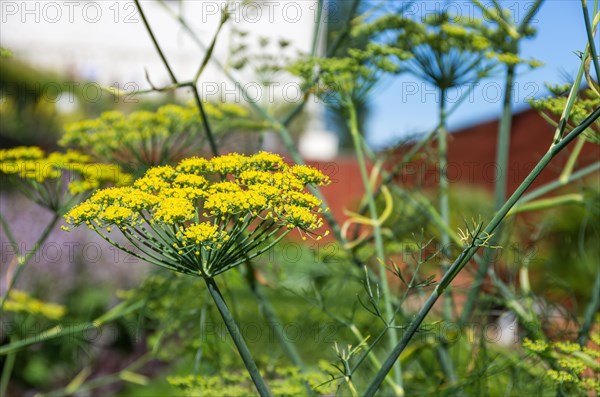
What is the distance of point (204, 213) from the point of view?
1.55 m

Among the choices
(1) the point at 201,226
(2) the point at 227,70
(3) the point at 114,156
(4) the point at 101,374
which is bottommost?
(4) the point at 101,374

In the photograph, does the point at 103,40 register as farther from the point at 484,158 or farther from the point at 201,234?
the point at 201,234

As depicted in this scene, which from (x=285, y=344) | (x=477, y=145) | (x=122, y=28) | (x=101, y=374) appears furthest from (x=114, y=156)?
(x=122, y=28)

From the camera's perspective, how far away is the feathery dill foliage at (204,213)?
1468 mm

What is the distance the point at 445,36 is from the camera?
265cm

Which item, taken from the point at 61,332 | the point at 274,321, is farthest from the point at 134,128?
the point at 274,321

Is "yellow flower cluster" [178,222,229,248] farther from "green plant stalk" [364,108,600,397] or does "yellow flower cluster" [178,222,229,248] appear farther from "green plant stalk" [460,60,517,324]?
"green plant stalk" [460,60,517,324]

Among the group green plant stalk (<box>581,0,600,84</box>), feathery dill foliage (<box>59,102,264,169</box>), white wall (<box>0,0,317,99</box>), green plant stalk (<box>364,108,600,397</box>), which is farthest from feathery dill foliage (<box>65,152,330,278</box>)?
white wall (<box>0,0,317,99</box>)

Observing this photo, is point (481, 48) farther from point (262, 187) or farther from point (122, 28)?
point (122, 28)

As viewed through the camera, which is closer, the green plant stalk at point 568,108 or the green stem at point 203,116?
the green plant stalk at point 568,108

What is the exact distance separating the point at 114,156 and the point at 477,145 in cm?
786

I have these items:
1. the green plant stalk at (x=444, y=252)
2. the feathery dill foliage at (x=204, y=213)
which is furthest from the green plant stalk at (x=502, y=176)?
the feathery dill foliage at (x=204, y=213)

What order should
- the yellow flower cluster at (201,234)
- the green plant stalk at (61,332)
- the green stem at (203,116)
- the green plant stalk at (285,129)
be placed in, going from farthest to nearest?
the green plant stalk at (285,129), the green plant stalk at (61,332), the green stem at (203,116), the yellow flower cluster at (201,234)

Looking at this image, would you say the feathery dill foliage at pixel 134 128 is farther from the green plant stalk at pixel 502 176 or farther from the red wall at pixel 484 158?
the red wall at pixel 484 158
